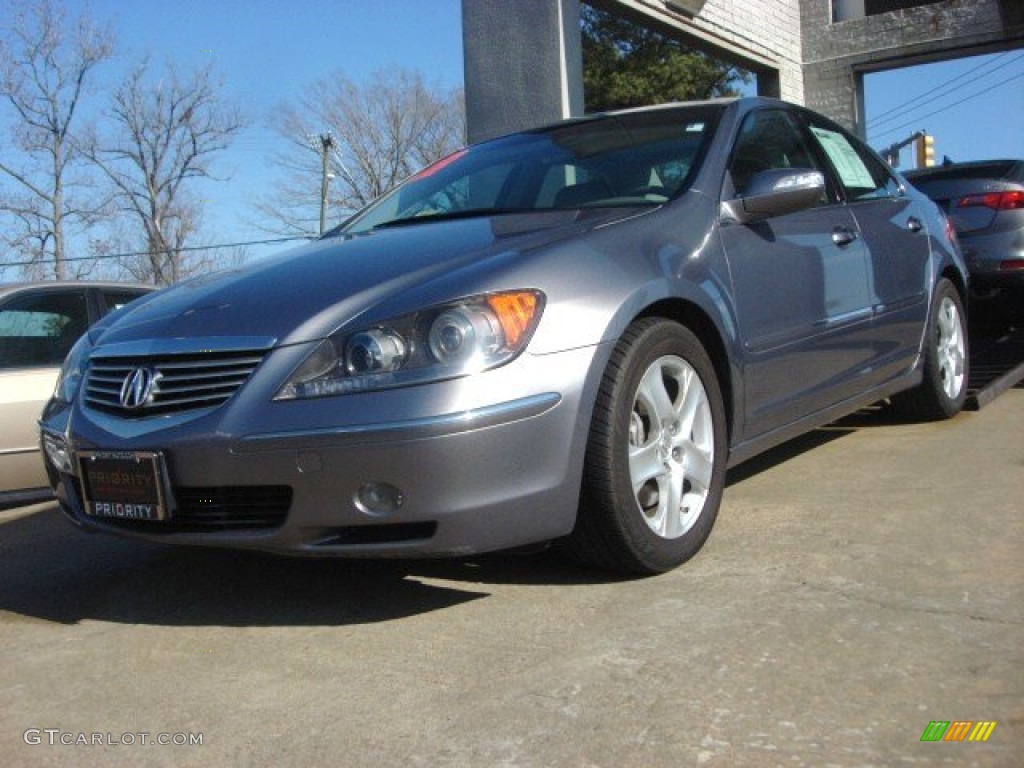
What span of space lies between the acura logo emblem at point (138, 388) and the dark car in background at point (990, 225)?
220 inches

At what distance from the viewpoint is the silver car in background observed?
2.71 m

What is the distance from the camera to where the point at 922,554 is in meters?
3.22

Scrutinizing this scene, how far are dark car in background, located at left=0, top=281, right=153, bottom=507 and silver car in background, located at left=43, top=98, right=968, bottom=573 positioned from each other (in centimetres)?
167

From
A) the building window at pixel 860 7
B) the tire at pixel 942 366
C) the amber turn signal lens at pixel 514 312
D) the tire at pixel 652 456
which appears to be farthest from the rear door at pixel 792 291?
the building window at pixel 860 7

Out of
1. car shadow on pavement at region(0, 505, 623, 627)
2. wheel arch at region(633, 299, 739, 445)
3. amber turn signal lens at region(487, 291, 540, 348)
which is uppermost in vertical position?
amber turn signal lens at region(487, 291, 540, 348)

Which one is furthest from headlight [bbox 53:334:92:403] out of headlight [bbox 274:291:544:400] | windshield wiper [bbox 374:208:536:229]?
windshield wiper [bbox 374:208:536:229]

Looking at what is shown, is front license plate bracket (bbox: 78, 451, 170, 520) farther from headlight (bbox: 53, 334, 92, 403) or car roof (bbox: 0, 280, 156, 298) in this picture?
car roof (bbox: 0, 280, 156, 298)

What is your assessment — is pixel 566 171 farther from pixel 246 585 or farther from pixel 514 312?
pixel 246 585

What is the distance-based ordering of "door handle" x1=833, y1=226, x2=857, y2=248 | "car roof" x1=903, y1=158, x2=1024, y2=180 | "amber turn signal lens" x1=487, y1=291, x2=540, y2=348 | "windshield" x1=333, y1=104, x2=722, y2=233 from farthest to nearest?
"car roof" x1=903, y1=158, x2=1024, y2=180 → "door handle" x1=833, y1=226, x2=857, y2=248 → "windshield" x1=333, y1=104, x2=722, y2=233 → "amber turn signal lens" x1=487, y1=291, x2=540, y2=348

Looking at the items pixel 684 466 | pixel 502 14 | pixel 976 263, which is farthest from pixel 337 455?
pixel 502 14

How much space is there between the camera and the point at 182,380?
2928 mm

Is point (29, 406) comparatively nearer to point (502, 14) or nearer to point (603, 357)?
point (603, 357)

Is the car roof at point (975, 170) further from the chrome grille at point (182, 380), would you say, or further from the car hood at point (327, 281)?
the chrome grille at point (182, 380)

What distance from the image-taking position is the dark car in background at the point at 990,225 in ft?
22.0
